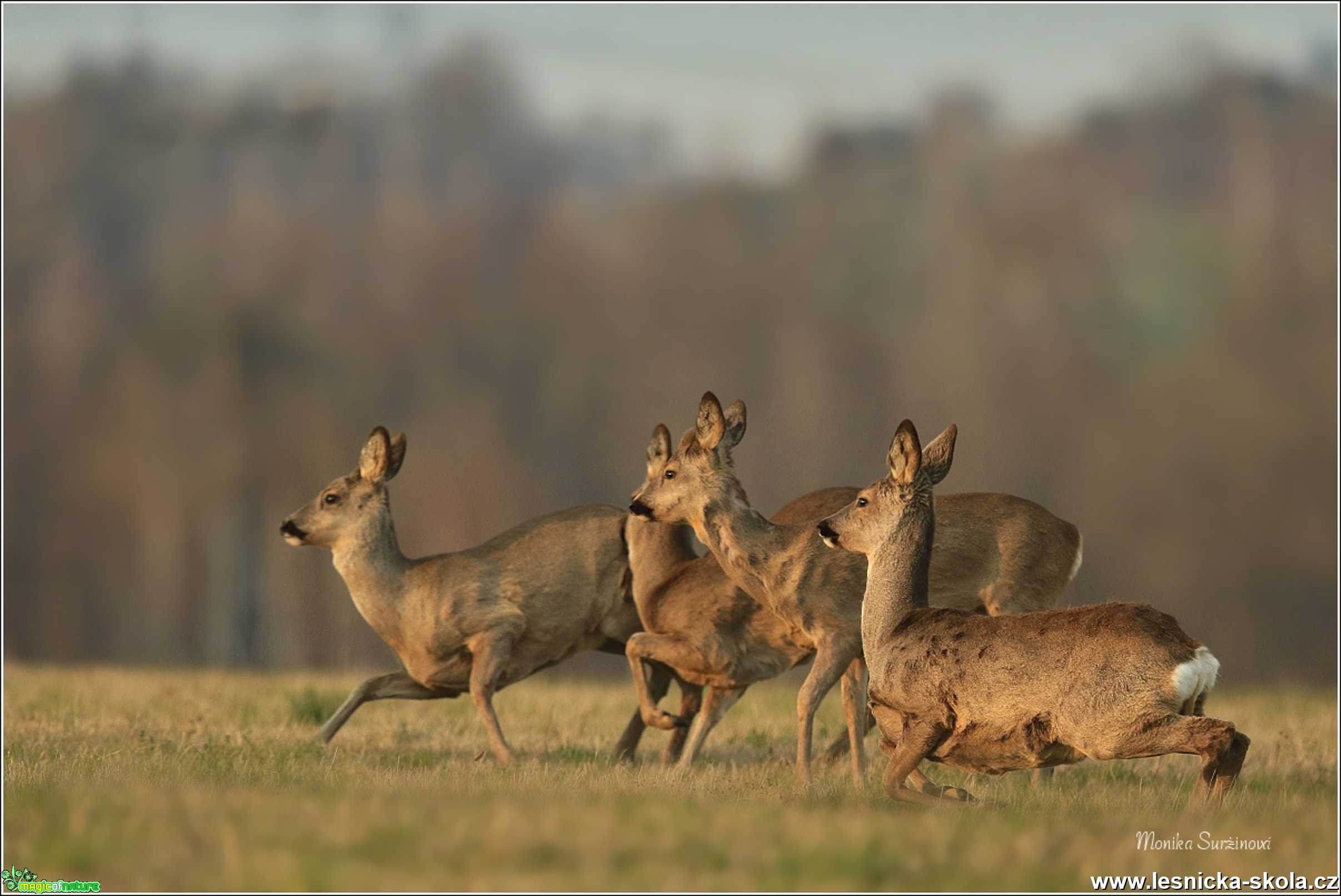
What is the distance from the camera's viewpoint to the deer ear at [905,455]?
32.8 ft

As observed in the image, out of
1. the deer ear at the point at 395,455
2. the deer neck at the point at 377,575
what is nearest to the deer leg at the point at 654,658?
the deer neck at the point at 377,575

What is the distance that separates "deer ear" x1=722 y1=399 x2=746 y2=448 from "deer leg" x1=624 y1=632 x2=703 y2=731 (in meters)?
1.22

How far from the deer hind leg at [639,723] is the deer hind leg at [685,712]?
0.20 meters

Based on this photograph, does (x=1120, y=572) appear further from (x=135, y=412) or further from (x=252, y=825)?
(x=252, y=825)

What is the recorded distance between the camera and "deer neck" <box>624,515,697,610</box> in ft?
40.1

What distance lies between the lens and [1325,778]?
1188 cm

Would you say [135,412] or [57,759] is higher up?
[135,412]

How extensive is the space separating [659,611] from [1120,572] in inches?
560

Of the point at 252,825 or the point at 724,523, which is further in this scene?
the point at 724,523

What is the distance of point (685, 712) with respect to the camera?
475 inches


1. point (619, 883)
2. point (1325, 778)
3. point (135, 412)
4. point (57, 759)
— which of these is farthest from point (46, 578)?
point (619, 883)

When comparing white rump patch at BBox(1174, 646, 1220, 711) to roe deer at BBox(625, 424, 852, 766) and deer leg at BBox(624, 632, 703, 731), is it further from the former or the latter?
deer leg at BBox(624, 632, 703, 731)

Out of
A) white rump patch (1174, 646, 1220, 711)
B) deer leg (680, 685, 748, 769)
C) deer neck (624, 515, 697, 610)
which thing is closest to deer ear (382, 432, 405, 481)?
deer neck (624, 515, 697, 610)

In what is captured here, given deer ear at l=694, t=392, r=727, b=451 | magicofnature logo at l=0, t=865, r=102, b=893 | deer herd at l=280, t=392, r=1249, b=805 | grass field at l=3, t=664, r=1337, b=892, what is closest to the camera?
magicofnature logo at l=0, t=865, r=102, b=893
